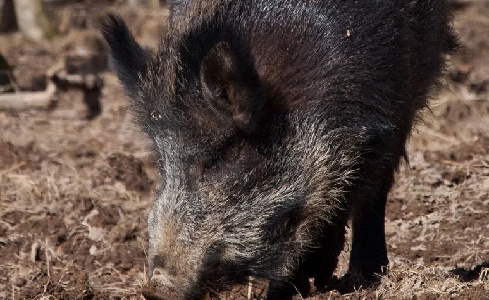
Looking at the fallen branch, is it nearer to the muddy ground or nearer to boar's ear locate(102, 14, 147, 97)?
the muddy ground

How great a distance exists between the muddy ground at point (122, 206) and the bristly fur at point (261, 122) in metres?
0.50

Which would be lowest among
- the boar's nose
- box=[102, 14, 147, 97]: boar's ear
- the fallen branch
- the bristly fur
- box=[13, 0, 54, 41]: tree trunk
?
the boar's nose

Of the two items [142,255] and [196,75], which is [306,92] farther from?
[142,255]

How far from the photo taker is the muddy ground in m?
5.01

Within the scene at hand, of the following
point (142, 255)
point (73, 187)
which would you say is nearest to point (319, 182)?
point (142, 255)

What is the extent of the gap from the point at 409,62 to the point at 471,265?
134 cm

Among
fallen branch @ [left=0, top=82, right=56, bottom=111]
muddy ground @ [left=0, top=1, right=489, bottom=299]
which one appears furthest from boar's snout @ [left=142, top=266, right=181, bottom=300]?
fallen branch @ [left=0, top=82, right=56, bottom=111]

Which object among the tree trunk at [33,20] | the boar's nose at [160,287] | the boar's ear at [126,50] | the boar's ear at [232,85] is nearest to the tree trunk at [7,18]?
the tree trunk at [33,20]

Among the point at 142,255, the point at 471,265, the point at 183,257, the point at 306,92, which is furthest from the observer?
the point at 142,255

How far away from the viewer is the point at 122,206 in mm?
6457

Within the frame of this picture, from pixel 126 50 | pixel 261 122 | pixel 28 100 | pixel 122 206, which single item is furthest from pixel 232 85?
pixel 28 100

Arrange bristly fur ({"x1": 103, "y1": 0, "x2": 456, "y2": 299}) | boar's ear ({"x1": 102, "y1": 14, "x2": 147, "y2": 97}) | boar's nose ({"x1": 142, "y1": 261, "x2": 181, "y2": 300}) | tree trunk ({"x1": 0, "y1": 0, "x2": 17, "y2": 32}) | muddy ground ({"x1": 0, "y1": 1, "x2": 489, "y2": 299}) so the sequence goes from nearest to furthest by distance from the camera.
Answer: boar's nose ({"x1": 142, "y1": 261, "x2": 181, "y2": 300}) → bristly fur ({"x1": 103, "y1": 0, "x2": 456, "y2": 299}) → boar's ear ({"x1": 102, "y1": 14, "x2": 147, "y2": 97}) → muddy ground ({"x1": 0, "y1": 1, "x2": 489, "y2": 299}) → tree trunk ({"x1": 0, "y1": 0, "x2": 17, "y2": 32})

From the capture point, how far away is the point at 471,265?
16.9 ft

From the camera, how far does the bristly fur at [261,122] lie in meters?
4.04
